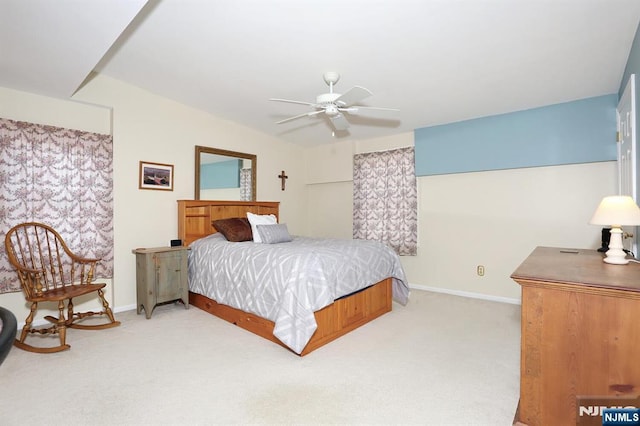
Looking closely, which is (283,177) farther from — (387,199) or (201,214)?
(387,199)

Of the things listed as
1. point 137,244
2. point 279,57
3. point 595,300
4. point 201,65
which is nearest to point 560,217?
point 595,300

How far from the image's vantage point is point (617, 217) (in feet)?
5.80

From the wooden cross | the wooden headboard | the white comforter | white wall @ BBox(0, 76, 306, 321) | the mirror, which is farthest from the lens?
the wooden cross

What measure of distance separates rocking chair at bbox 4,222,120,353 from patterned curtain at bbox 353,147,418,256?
359 centimetres

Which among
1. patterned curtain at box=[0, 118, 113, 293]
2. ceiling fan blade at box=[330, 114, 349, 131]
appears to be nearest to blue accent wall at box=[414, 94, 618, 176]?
ceiling fan blade at box=[330, 114, 349, 131]

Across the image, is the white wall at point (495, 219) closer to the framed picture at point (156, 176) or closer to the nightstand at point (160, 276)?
the framed picture at point (156, 176)

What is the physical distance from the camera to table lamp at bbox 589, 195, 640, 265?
1743 mm

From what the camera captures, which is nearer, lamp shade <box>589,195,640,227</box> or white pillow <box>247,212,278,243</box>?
lamp shade <box>589,195,640,227</box>

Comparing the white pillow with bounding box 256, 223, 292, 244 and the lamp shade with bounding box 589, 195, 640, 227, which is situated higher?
the lamp shade with bounding box 589, 195, 640, 227

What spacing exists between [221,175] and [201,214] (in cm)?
70

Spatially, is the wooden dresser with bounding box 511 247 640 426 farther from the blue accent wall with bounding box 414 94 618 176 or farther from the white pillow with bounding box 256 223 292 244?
the white pillow with bounding box 256 223 292 244

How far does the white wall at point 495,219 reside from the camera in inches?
143

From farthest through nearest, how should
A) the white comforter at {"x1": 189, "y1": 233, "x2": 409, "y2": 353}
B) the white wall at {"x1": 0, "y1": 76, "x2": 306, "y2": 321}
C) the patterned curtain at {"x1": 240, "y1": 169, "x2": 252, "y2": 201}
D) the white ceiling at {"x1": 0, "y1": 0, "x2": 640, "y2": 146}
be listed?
the patterned curtain at {"x1": 240, "y1": 169, "x2": 252, "y2": 201} → the white wall at {"x1": 0, "y1": 76, "x2": 306, "y2": 321} → the white comforter at {"x1": 189, "y1": 233, "x2": 409, "y2": 353} → the white ceiling at {"x1": 0, "y1": 0, "x2": 640, "y2": 146}

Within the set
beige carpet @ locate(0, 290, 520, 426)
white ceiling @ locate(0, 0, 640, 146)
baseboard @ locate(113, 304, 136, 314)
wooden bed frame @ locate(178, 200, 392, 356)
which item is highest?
white ceiling @ locate(0, 0, 640, 146)
